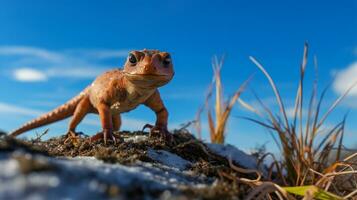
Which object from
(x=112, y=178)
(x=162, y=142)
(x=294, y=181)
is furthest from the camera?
(x=294, y=181)

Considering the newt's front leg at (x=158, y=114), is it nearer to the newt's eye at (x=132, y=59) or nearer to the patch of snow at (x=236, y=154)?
the patch of snow at (x=236, y=154)

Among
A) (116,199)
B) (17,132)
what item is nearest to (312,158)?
(116,199)

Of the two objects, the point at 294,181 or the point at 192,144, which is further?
the point at 294,181

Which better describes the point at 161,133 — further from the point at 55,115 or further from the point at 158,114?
the point at 55,115

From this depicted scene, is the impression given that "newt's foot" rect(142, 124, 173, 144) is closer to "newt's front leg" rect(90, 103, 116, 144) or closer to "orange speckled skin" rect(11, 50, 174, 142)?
"orange speckled skin" rect(11, 50, 174, 142)

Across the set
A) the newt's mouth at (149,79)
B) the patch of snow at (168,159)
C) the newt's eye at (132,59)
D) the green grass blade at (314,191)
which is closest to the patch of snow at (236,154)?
the newt's mouth at (149,79)

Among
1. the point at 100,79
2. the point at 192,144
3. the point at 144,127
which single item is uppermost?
the point at 100,79

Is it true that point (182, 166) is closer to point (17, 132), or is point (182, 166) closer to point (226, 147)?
point (226, 147)

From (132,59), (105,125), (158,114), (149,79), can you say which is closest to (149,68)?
(149,79)
